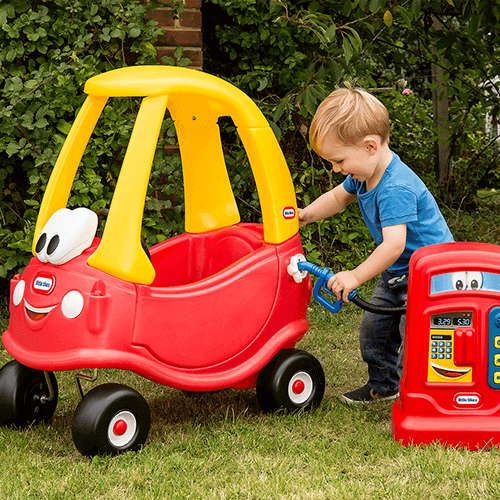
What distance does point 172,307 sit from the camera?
211cm

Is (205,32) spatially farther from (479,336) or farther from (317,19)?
(479,336)

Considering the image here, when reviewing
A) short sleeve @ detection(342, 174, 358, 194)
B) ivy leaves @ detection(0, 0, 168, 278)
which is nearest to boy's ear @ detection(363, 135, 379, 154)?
short sleeve @ detection(342, 174, 358, 194)

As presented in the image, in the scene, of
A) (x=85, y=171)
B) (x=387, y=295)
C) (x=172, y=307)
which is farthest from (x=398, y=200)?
(x=85, y=171)

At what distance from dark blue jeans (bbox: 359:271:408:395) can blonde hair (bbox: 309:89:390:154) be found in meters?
0.60

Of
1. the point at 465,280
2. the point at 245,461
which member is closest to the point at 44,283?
the point at 245,461

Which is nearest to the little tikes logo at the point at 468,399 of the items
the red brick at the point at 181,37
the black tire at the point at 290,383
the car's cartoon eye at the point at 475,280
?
the car's cartoon eye at the point at 475,280

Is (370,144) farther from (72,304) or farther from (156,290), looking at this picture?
(72,304)

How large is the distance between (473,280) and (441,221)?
0.49 metres

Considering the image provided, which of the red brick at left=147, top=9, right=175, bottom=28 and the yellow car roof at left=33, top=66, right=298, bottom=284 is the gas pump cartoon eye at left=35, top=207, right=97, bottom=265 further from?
the red brick at left=147, top=9, right=175, bottom=28

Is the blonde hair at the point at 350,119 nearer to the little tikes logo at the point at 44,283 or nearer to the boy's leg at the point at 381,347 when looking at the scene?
the boy's leg at the point at 381,347

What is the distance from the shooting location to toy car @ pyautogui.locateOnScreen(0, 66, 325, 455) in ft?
6.51

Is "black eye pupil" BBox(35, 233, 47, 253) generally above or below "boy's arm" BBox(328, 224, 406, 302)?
above

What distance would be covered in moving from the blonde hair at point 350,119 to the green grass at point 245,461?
0.99 metres

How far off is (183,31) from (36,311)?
6.77 ft
